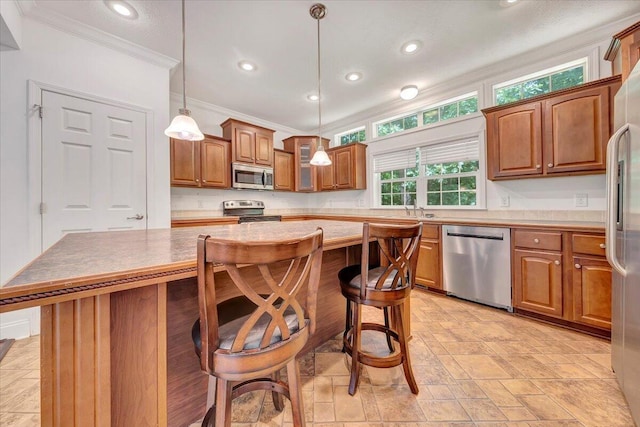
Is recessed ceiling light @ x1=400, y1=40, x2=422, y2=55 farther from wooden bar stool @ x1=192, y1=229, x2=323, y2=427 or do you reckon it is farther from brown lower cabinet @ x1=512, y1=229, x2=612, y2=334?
wooden bar stool @ x1=192, y1=229, x2=323, y2=427

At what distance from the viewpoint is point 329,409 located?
135cm

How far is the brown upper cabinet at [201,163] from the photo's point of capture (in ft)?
11.2

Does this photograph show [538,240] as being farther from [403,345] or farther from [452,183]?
[403,345]

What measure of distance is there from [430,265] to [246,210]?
3164mm

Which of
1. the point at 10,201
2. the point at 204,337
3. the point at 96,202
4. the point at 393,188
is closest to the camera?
the point at 204,337

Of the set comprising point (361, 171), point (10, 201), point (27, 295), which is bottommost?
point (27, 295)

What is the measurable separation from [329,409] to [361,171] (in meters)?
3.72

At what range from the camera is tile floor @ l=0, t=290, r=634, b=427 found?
1.29 meters

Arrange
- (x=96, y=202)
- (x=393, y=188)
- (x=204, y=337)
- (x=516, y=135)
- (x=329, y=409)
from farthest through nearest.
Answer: (x=393, y=188), (x=516, y=135), (x=96, y=202), (x=329, y=409), (x=204, y=337)

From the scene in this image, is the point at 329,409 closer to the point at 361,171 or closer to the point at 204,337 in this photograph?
the point at 204,337

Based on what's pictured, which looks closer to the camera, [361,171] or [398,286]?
[398,286]

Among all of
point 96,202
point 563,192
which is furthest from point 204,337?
point 563,192

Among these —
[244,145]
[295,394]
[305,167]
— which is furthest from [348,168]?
[295,394]

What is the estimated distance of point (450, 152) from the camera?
353 cm
